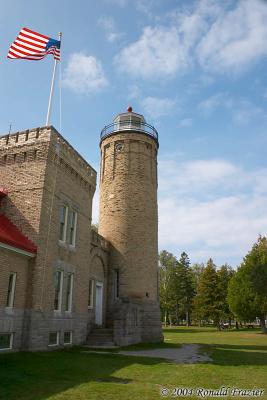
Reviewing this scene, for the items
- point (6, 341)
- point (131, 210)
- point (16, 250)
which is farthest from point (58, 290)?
point (131, 210)

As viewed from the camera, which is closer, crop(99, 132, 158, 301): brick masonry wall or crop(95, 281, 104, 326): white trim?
crop(95, 281, 104, 326): white trim

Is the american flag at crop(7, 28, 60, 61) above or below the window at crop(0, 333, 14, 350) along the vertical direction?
above

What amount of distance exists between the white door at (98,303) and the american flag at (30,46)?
14.6 metres

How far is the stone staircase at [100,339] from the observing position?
2061 cm

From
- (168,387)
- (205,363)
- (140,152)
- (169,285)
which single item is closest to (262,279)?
(140,152)

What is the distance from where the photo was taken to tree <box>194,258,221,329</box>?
56.4 m

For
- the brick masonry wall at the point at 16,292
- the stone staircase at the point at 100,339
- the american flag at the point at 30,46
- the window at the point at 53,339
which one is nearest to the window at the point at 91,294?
the stone staircase at the point at 100,339

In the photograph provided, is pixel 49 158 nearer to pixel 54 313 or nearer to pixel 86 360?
pixel 54 313

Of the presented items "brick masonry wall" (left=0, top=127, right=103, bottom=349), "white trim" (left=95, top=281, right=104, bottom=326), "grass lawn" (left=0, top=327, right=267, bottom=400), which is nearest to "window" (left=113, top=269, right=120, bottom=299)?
"white trim" (left=95, top=281, right=104, bottom=326)

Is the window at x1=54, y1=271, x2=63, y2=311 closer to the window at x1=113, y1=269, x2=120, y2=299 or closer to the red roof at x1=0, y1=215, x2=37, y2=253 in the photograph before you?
the red roof at x1=0, y1=215, x2=37, y2=253

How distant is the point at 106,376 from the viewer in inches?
423

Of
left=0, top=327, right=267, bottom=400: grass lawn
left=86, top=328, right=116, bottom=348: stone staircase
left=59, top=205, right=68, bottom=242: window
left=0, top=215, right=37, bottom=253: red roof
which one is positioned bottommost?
left=0, top=327, right=267, bottom=400: grass lawn

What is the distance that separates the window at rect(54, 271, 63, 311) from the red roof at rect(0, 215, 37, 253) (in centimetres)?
291

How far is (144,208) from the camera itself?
27391 mm
